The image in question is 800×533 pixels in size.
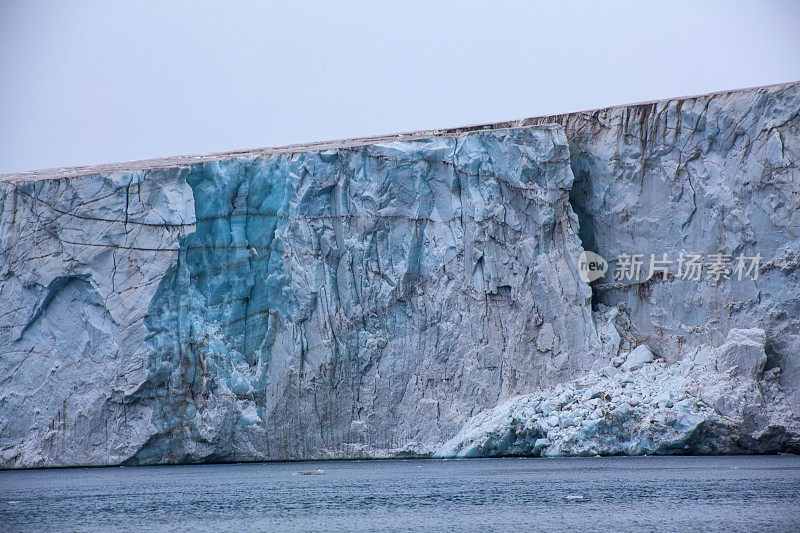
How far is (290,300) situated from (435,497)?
7723 millimetres

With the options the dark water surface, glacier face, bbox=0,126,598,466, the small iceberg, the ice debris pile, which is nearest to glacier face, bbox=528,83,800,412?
the ice debris pile

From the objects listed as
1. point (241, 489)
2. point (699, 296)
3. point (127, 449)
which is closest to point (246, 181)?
point (127, 449)

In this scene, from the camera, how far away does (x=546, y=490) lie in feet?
52.8

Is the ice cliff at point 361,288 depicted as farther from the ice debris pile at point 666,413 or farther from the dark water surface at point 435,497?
the dark water surface at point 435,497

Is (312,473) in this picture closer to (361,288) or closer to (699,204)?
(361,288)

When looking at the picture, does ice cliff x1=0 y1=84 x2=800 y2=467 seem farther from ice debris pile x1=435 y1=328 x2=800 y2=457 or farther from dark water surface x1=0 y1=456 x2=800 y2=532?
dark water surface x1=0 y1=456 x2=800 y2=532

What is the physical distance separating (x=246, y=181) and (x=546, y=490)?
33.7ft

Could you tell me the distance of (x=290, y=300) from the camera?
2241 cm

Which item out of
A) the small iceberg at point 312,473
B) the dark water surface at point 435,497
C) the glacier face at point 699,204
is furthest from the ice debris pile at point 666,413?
the small iceberg at point 312,473

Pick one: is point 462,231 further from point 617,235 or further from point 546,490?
point 546,490

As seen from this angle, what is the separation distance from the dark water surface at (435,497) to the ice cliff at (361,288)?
1.30m

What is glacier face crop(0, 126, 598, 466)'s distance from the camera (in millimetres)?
21672

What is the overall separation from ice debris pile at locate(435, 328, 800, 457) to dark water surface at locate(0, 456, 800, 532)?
0.38m

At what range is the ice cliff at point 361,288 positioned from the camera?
21.5m
